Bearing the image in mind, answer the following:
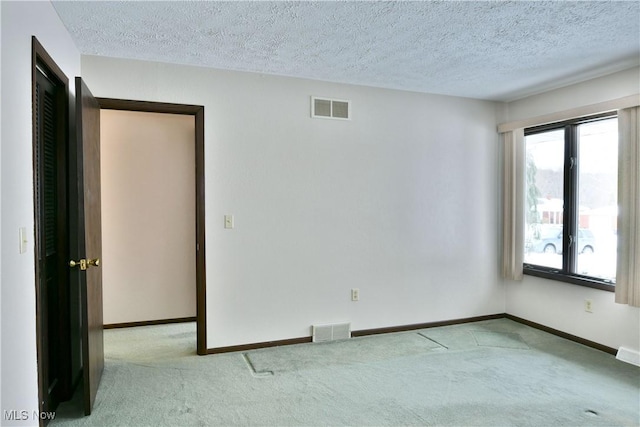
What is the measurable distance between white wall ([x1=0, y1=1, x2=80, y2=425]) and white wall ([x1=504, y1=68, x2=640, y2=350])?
4.15m

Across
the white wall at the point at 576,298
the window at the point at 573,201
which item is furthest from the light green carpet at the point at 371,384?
the window at the point at 573,201

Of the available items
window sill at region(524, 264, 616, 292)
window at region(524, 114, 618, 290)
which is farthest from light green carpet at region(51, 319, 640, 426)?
window at region(524, 114, 618, 290)

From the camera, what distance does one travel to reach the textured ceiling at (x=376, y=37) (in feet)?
8.09

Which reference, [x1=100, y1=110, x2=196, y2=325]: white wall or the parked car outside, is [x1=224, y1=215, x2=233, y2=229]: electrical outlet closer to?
[x1=100, y1=110, x2=196, y2=325]: white wall

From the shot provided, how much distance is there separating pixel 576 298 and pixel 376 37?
301cm

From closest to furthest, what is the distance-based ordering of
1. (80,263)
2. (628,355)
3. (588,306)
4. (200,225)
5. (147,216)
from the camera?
(80,263)
(628,355)
(200,225)
(588,306)
(147,216)

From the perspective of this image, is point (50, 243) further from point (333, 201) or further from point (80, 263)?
point (333, 201)

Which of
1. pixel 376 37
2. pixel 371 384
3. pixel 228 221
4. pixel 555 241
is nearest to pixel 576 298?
pixel 555 241

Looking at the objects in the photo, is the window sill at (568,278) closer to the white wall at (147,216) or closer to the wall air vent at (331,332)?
the wall air vent at (331,332)

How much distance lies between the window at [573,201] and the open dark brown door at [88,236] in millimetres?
4001

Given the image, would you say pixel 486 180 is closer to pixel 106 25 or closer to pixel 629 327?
pixel 629 327

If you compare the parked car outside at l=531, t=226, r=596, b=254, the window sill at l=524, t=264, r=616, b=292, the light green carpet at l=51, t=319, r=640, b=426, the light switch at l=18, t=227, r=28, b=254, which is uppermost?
the light switch at l=18, t=227, r=28, b=254

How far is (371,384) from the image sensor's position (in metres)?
2.98

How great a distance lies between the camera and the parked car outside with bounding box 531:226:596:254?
152 inches
